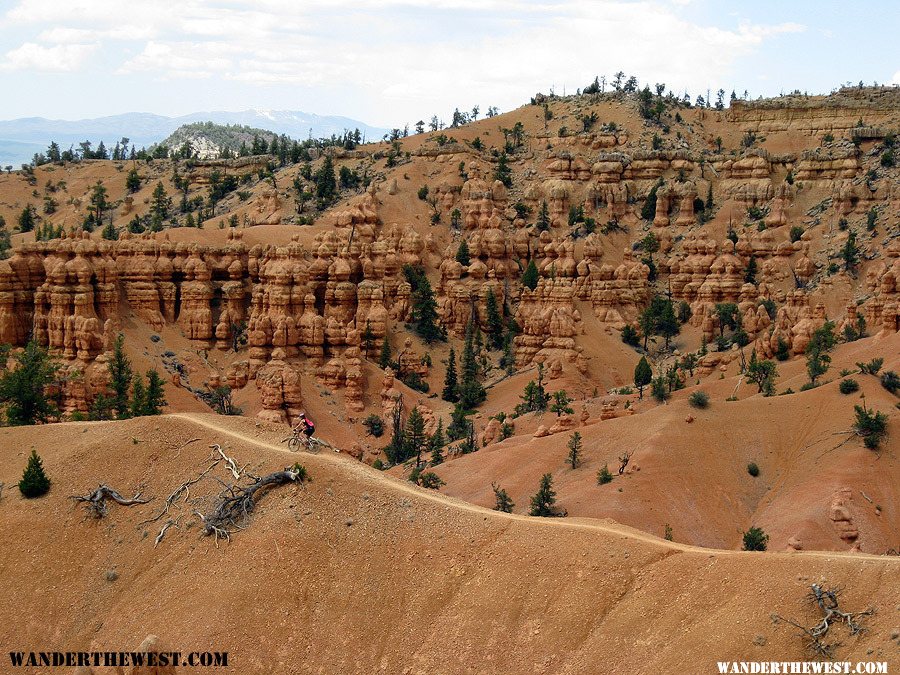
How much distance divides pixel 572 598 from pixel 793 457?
2754cm

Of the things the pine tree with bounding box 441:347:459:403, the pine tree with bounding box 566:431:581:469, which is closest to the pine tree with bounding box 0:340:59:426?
the pine tree with bounding box 566:431:581:469

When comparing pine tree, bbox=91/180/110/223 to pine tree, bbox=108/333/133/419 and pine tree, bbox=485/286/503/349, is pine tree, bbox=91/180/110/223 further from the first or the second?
pine tree, bbox=108/333/133/419

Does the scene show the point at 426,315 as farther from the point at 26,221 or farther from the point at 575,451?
the point at 26,221

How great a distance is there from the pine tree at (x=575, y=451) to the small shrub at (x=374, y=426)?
17211mm

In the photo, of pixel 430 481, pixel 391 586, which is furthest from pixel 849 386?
pixel 391 586

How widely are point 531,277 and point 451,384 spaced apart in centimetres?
1381

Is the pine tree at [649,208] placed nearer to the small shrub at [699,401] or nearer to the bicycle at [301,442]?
the small shrub at [699,401]

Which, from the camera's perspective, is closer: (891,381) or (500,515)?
(500,515)

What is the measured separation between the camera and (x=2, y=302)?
6719 cm

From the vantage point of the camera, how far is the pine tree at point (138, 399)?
187ft

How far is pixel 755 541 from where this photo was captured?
43.8m

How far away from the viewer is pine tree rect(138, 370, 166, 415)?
5746 cm

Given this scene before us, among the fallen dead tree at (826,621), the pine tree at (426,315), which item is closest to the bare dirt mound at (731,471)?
the fallen dead tree at (826,621)

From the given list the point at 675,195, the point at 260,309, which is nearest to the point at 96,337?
the point at 260,309
